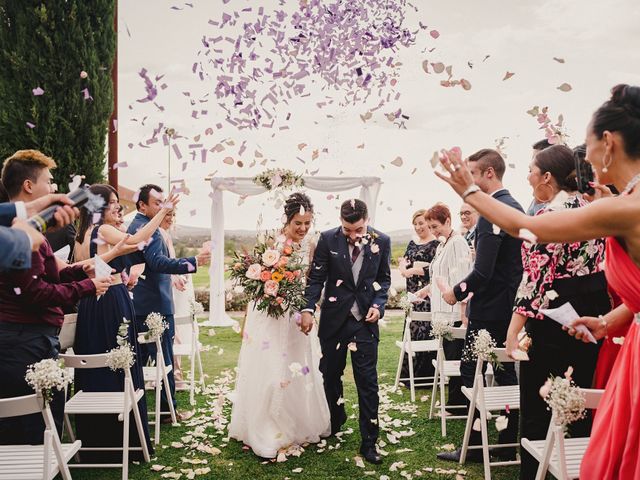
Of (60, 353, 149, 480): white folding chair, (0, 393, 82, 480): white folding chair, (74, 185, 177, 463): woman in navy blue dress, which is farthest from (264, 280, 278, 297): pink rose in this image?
(0, 393, 82, 480): white folding chair

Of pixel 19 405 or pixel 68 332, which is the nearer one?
pixel 19 405

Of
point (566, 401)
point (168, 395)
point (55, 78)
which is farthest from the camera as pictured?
point (55, 78)

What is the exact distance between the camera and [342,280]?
4.37 m

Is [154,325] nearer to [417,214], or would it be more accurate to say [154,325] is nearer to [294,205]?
[294,205]

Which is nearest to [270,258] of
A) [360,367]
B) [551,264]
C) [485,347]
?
[360,367]

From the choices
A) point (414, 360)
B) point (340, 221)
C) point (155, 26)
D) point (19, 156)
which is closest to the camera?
point (19, 156)

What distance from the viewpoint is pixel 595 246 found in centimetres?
281

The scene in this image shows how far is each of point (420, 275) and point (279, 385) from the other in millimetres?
2889

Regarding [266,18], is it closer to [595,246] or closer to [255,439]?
[595,246]

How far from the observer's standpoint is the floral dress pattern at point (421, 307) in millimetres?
6586

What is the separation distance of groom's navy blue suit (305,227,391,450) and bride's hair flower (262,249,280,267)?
327 mm

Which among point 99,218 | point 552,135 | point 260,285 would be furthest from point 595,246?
point 99,218

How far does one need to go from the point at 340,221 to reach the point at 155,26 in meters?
2.13

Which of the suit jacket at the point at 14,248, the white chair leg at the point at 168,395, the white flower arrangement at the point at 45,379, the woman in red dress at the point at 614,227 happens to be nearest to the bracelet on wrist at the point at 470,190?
the woman in red dress at the point at 614,227
